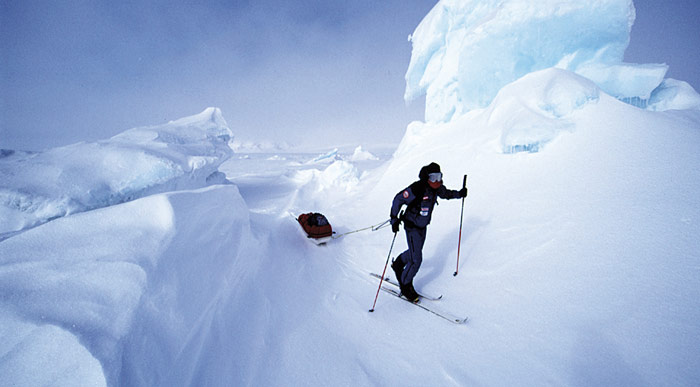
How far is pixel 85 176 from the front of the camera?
5500mm

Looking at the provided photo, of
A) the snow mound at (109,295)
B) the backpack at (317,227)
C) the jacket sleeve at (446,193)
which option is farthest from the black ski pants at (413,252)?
the backpack at (317,227)

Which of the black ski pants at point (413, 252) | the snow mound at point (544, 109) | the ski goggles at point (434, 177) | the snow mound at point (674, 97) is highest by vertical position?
the snow mound at point (674, 97)

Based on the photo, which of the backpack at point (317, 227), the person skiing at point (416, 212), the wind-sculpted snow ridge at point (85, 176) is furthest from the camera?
the backpack at point (317, 227)

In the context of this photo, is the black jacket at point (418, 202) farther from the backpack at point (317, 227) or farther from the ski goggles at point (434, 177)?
the backpack at point (317, 227)

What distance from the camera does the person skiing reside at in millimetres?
3406

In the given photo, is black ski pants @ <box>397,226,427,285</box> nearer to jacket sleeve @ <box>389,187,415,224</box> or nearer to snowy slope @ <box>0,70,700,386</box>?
jacket sleeve @ <box>389,187,415,224</box>

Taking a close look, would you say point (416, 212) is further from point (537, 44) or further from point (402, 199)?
point (537, 44)

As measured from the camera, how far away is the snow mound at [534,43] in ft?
28.3

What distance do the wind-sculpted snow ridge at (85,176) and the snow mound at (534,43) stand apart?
43.4 ft

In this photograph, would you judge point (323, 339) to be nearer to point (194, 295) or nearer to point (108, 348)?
point (194, 295)

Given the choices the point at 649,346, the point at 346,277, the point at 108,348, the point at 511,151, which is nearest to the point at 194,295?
the point at 108,348

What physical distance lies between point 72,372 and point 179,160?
25.8 ft

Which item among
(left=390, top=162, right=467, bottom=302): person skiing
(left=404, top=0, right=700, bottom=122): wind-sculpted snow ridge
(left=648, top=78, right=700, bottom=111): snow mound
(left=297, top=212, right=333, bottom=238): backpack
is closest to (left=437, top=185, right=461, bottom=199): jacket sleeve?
(left=390, top=162, right=467, bottom=302): person skiing

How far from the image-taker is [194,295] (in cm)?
268
